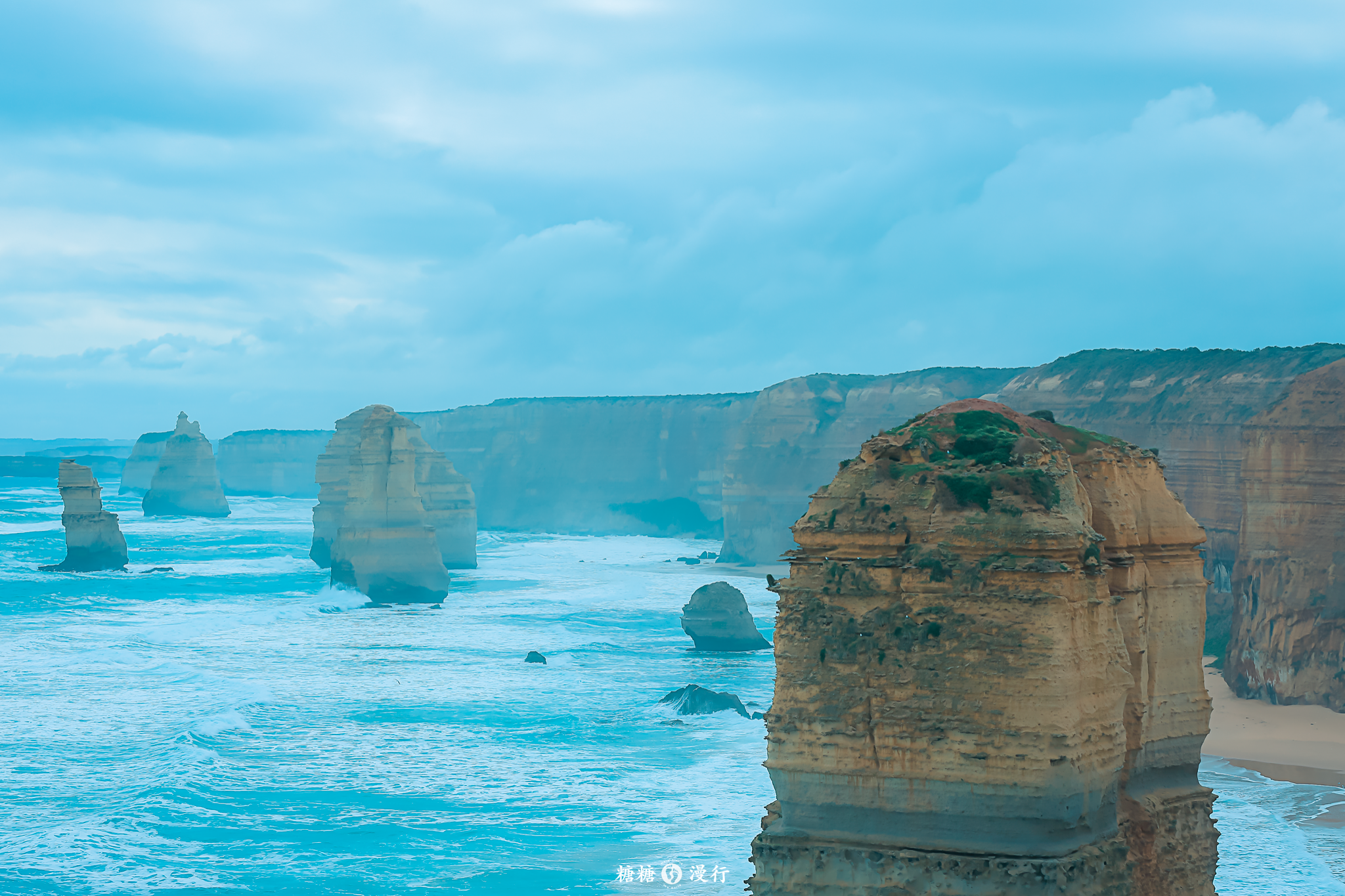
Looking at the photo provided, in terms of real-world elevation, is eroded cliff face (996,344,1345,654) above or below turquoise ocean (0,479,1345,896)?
above

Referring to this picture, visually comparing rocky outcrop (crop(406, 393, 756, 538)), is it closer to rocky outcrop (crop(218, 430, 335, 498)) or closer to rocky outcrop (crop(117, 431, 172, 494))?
rocky outcrop (crop(218, 430, 335, 498))

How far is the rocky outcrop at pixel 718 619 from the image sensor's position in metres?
44.6

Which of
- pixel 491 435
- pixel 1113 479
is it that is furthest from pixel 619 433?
pixel 1113 479

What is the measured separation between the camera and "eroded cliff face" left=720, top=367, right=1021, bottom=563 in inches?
3024

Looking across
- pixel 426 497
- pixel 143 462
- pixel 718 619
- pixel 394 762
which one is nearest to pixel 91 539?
pixel 426 497

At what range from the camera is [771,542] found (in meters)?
77.4

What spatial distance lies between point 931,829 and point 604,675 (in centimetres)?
3139

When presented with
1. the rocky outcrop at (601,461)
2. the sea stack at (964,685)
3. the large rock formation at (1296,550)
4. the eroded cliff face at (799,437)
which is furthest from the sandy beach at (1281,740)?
the rocky outcrop at (601,461)

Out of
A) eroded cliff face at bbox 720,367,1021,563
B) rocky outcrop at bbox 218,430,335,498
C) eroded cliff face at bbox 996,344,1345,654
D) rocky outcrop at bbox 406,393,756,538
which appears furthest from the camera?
rocky outcrop at bbox 218,430,335,498

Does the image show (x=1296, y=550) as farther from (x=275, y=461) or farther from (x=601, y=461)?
(x=275, y=461)

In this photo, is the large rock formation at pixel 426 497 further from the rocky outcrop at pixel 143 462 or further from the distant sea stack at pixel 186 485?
the rocky outcrop at pixel 143 462

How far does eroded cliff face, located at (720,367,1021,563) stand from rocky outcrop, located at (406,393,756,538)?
24.4m

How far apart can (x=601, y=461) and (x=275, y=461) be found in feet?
224

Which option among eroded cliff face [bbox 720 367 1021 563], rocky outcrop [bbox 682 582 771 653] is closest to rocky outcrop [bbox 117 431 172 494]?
eroded cliff face [bbox 720 367 1021 563]
